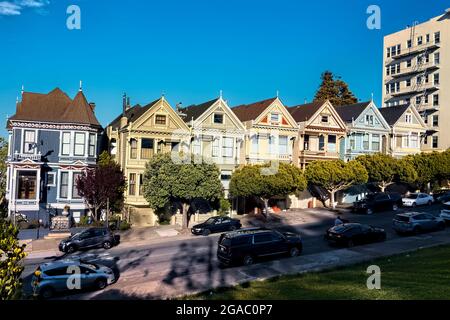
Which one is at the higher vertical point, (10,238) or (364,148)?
(364,148)

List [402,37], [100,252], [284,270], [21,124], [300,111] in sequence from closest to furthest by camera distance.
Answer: [284,270] → [100,252] → [21,124] → [300,111] → [402,37]

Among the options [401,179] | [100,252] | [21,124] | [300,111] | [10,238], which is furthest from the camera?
[300,111]

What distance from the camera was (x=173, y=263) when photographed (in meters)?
26.7

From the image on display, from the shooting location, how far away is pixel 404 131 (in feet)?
185

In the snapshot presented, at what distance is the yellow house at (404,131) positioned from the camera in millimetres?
55344

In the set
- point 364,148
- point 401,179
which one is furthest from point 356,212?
point 364,148

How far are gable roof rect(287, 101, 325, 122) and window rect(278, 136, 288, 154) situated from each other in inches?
137

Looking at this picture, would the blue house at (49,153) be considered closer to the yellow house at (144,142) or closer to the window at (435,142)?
the yellow house at (144,142)

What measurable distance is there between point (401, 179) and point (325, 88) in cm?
3908

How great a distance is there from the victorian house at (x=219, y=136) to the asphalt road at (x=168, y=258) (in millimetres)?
10474

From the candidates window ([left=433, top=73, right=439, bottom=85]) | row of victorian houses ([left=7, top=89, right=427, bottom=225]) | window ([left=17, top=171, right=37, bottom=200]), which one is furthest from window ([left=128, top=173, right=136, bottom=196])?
window ([left=433, top=73, right=439, bottom=85])

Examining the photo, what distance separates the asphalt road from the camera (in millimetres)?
23781

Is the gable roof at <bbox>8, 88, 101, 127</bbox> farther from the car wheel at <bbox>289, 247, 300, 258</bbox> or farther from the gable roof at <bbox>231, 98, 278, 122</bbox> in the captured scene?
the car wheel at <bbox>289, 247, 300, 258</bbox>
